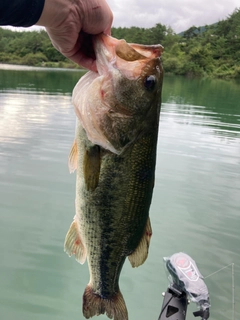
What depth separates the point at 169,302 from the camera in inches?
112

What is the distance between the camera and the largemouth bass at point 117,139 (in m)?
1.78

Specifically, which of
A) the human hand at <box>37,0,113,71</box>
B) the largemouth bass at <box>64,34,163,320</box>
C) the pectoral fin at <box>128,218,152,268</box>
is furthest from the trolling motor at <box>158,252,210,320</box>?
the human hand at <box>37,0,113,71</box>

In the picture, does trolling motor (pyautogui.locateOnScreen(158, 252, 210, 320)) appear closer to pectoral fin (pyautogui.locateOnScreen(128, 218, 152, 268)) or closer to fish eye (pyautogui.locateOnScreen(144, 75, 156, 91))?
pectoral fin (pyautogui.locateOnScreen(128, 218, 152, 268))

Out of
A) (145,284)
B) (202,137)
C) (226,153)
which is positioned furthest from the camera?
(202,137)

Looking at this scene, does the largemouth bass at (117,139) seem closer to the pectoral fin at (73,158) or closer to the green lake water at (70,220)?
the pectoral fin at (73,158)

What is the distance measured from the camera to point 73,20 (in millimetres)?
1538

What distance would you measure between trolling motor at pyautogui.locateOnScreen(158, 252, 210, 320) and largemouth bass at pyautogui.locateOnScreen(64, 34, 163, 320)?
105 centimetres

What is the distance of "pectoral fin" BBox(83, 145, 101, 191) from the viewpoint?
1821 mm

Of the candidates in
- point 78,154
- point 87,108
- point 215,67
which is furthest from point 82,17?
point 215,67

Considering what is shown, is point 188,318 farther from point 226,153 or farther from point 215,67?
point 215,67

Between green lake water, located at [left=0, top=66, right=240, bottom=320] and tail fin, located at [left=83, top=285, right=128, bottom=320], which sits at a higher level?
tail fin, located at [left=83, top=285, right=128, bottom=320]

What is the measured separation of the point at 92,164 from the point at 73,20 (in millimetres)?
688

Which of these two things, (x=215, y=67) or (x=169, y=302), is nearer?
(x=169, y=302)

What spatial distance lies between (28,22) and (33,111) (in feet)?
45.5
